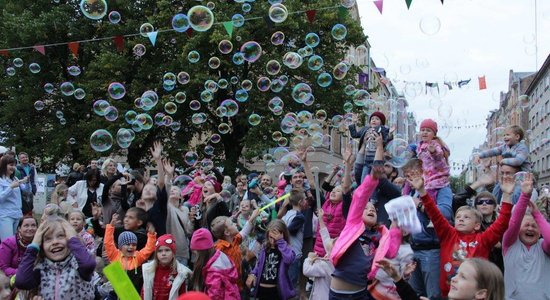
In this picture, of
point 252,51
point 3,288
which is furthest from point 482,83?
point 3,288

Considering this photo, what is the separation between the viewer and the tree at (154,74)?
21.8 meters

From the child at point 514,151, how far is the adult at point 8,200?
6.54 m

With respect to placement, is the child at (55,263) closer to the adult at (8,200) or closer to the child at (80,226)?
the child at (80,226)

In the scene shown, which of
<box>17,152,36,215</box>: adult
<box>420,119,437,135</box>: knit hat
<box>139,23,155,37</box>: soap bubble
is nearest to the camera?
<box>420,119,437,135</box>: knit hat

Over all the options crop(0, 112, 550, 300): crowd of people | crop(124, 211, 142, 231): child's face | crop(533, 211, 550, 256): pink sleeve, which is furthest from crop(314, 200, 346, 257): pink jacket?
crop(533, 211, 550, 256): pink sleeve

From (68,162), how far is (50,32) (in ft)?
19.2

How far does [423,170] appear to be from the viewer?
233 inches

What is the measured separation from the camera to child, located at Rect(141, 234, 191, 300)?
5770 mm

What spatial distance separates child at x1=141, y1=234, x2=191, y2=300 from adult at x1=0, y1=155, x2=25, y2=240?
362 centimetres

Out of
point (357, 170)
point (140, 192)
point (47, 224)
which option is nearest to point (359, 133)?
point (357, 170)

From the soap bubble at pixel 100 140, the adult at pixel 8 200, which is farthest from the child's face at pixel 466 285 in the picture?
the soap bubble at pixel 100 140

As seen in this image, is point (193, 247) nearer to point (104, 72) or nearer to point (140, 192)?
point (140, 192)

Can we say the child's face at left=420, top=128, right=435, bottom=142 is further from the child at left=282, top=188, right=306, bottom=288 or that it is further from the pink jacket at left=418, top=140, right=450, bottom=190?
the child at left=282, top=188, right=306, bottom=288

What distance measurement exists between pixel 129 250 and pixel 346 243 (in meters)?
2.37
